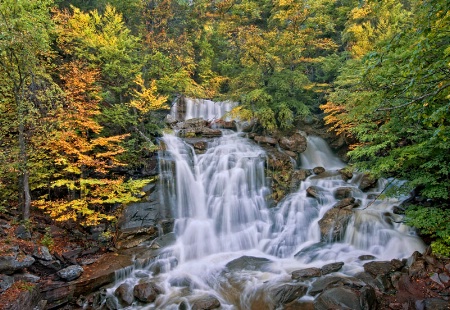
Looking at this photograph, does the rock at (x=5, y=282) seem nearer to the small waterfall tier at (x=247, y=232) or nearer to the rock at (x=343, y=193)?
the small waterfall tier at (x=247, y=232)

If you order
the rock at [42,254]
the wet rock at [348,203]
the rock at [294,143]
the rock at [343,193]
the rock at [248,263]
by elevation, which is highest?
the rock at [294,143]

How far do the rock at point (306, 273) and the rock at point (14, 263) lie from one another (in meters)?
7.27

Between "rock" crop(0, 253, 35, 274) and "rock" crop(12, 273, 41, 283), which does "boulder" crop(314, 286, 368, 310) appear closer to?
"rock" crop(12, 273, 41, 283)

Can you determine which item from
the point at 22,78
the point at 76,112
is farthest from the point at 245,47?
the point at 22,78

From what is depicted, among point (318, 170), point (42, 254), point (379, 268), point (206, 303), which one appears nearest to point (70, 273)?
point (42, 254)

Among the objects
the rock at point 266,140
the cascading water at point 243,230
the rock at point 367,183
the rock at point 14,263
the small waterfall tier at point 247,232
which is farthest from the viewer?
the rock at point 266,140

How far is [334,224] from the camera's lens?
31.4 feet

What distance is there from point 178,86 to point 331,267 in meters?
10.3

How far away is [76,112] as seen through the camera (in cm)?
860

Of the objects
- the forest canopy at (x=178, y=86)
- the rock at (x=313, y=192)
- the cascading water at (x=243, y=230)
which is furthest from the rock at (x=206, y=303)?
the rock at (x=313, y=192)

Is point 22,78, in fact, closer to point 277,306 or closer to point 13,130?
point 13,130

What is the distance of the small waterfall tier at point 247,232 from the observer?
25.4 feet

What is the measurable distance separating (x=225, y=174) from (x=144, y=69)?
6880mm

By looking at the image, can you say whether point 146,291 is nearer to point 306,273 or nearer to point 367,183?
point 306,273
